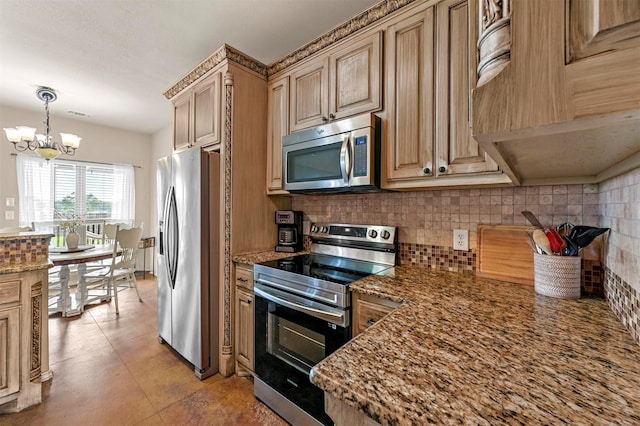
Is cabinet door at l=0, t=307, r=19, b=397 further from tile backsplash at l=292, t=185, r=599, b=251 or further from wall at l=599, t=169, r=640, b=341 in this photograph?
wall at l=599, t=169, r=640, b=341

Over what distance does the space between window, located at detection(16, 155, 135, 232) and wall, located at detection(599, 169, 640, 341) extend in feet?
18.8

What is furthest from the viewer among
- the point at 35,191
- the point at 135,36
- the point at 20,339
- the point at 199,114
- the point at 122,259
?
the point at 35,191

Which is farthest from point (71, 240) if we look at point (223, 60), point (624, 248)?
point (624, 248)

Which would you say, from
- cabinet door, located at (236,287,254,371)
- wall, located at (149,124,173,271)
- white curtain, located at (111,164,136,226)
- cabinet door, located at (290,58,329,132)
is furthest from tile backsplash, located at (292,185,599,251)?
white curtain, located at (111,164,136,226)

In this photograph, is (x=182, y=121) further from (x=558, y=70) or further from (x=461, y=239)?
(x=558, y=70)

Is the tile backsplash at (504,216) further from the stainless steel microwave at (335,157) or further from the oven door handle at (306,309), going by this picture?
the oven door handle at (306,309)

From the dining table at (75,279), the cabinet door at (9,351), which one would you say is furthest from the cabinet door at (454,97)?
the dining table at (75,279)

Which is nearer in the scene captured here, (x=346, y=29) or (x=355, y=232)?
(x=346, y=29)

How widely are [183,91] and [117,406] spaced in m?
2.43

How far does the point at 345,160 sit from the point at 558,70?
3.96 ft

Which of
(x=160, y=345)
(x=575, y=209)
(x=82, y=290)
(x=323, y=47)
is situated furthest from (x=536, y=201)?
(x=82, y=290)

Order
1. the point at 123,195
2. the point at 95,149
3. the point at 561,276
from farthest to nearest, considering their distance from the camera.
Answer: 1. the point at 123,195
2. the point at 95,149
3. the point at 561,276

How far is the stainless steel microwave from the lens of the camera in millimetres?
1539

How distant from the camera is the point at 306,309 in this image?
147 cm
